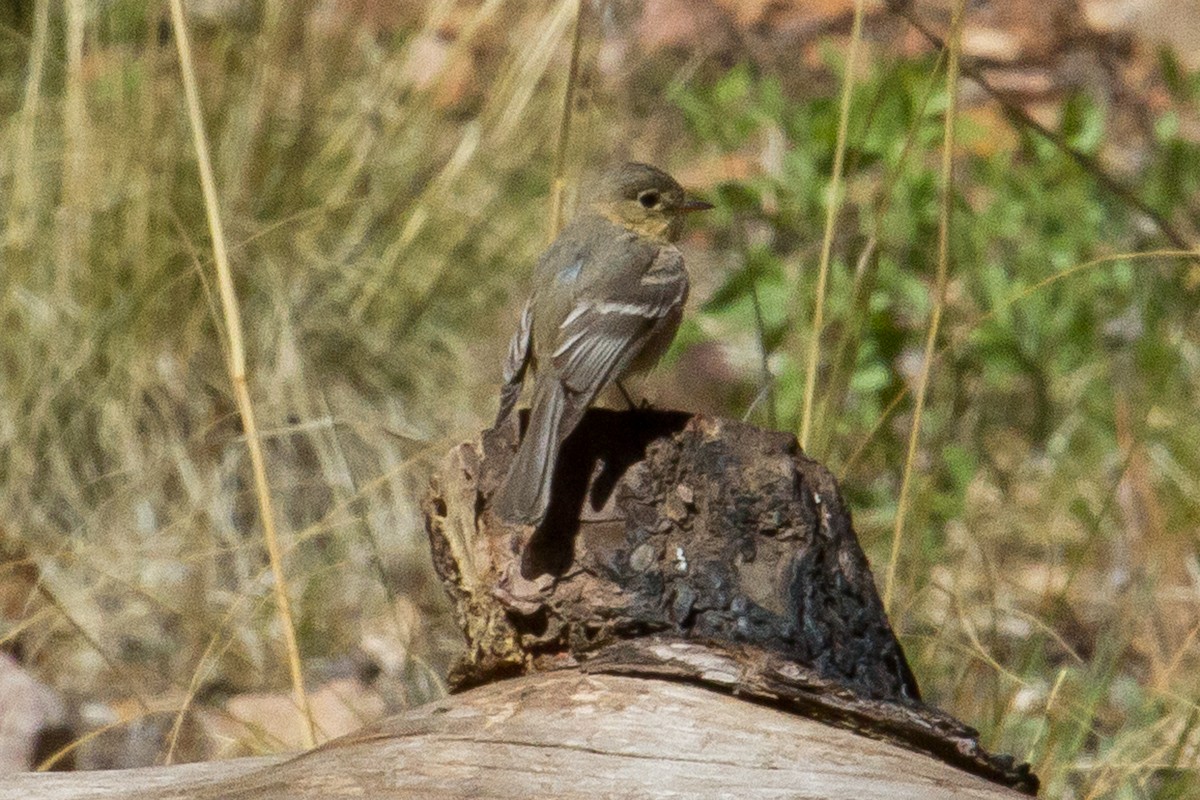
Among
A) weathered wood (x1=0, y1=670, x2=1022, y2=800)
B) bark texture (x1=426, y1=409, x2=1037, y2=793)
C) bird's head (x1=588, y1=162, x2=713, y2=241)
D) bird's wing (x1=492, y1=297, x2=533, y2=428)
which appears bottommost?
weathered wood (x1=0, y1=670, x2=1022, y2=800)

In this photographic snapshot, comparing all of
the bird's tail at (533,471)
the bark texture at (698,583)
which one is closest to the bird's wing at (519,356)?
the bird's tail at (533,471)

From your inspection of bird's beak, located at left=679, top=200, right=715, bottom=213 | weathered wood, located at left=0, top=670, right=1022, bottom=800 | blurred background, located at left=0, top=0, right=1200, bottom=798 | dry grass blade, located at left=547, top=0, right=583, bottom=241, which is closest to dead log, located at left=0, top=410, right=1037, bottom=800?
weathered wood, located at left=0, top=670, right=1022, bottom=800

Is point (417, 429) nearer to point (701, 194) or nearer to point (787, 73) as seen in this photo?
point (701, 194)

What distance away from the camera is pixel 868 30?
8617 millimetres

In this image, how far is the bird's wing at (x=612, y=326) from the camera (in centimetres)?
346

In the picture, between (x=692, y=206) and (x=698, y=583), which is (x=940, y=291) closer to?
(x=698, y=583)

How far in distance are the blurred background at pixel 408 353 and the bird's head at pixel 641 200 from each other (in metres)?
0.16

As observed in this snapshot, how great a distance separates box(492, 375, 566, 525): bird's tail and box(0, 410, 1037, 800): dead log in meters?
0.06

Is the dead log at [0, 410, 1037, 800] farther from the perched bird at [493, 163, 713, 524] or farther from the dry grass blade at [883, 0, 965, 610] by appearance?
the dry grass blade at [883, 0, 965, 610]

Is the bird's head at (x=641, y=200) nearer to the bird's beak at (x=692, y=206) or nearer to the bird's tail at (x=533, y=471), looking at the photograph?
the bird's beak at (x=692, y=206)

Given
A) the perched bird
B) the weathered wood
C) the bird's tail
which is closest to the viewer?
the weathered wood

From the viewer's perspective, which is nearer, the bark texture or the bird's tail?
the bark texture

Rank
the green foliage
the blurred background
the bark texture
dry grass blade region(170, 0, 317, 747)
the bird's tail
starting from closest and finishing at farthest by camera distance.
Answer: the bark texture < the bird's tail < dry grass blade region(170, 0, 317, 747) < the blurred background < the green foliage

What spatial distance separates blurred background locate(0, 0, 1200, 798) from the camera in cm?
450
